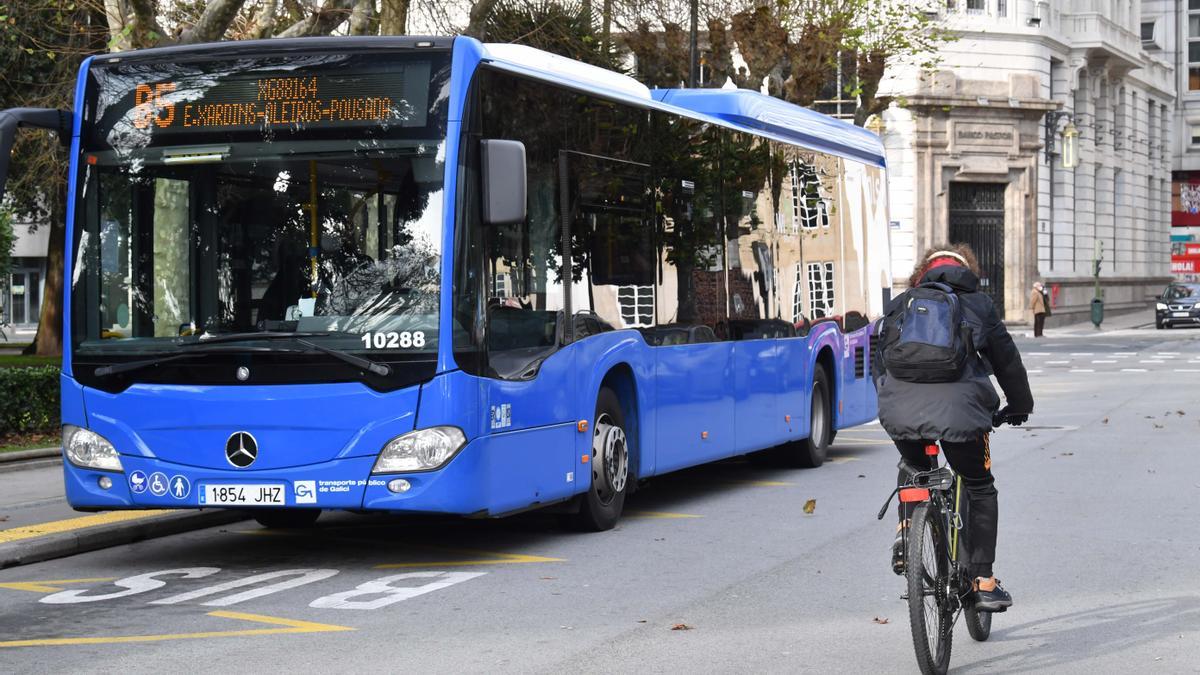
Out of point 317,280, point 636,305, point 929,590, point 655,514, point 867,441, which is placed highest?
point 317,280

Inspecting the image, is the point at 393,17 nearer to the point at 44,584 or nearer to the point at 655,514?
the point at 655,514

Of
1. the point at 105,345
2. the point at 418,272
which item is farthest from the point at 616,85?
the point at 105,345

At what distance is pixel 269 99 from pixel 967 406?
4.36 meters

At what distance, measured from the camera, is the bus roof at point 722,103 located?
10180mm

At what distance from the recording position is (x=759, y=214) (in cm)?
1395

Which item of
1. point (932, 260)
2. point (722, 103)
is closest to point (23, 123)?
point (932, 260)

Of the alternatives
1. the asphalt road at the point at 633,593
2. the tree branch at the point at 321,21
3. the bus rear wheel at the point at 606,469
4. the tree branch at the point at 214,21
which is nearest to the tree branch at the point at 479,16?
the tree branch at the point at 321,21

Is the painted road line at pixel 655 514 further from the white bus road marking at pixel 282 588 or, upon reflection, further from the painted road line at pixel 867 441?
the painted road line at pixel 867 441

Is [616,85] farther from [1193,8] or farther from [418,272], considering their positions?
[1193,8]

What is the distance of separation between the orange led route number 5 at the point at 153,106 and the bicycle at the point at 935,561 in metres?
4.62

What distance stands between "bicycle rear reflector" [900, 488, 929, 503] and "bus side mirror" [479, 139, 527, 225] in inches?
129

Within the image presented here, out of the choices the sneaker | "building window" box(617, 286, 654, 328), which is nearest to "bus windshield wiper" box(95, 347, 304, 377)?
"building window" box(617, 286, 654, 328)

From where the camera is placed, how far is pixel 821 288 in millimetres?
15445

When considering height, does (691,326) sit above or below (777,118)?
below
